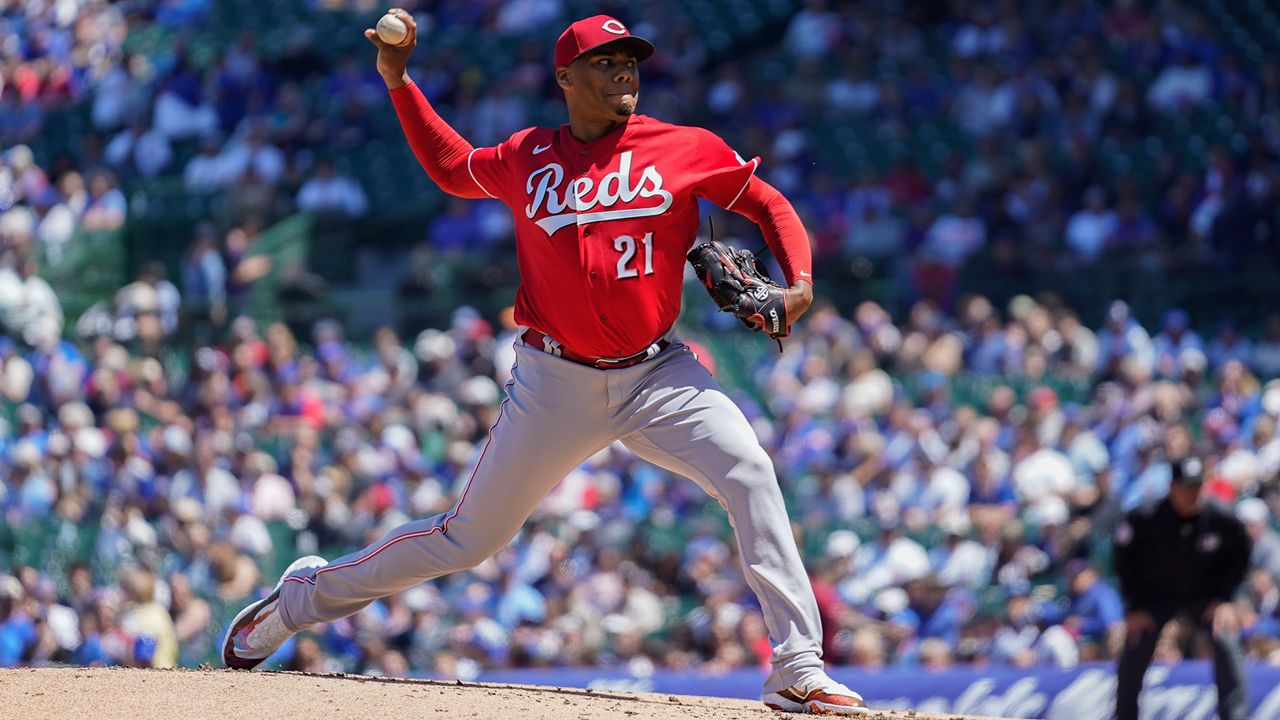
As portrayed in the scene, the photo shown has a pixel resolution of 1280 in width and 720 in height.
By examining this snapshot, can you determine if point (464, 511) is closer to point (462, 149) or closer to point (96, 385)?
point (462, 149)

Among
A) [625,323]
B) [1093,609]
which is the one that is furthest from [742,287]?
[1093,609]

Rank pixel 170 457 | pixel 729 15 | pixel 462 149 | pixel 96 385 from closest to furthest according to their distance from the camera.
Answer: pixel 462 149
pixel 170 457
pixel 96 385
pixel 729 15

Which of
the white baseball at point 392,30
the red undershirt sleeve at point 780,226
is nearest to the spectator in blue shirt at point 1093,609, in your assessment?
the red undershirt sleeve at point 780,226

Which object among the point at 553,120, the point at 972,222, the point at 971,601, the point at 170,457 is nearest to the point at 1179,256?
→ the point at 972,222

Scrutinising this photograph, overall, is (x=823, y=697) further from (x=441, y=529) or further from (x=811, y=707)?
(x=441, y=529)

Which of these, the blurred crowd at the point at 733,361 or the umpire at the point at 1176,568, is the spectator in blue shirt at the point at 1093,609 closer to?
the blurred crowd at the point at 733,361

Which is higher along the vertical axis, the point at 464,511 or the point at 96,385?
the point at 464,511
